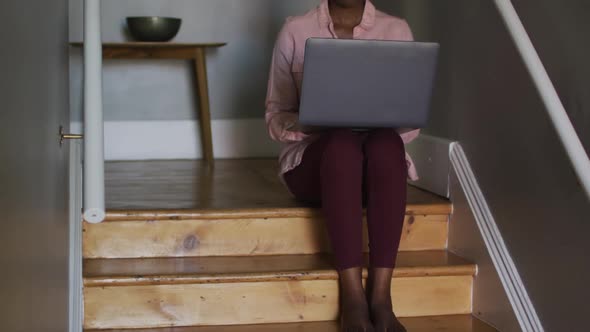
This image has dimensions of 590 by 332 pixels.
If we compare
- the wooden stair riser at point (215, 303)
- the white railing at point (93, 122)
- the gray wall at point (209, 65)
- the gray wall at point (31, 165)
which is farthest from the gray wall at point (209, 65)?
the white railing at point (93, 122)

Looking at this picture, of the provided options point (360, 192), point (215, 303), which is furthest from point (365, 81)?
point (215, 303)

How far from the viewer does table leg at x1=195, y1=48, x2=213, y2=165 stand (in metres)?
3.48

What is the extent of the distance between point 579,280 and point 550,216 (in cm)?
18

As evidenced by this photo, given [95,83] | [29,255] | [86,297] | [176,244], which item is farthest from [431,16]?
[29,255]

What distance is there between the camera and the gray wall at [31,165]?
0.85 m

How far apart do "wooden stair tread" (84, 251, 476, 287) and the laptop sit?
0.45 metres

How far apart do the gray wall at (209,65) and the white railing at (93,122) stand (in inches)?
97.7

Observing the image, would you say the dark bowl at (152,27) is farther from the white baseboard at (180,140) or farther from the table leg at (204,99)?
the white baseboard at (180,140)

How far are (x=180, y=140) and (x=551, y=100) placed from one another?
7.87 feet

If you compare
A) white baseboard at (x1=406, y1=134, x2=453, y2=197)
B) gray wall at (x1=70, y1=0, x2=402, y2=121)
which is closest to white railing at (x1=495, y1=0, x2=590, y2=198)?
white baseboard at (x1=406, y1=134, x2=453, y2=197)

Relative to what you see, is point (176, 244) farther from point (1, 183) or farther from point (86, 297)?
point (1, 183)

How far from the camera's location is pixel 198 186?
2803 mm

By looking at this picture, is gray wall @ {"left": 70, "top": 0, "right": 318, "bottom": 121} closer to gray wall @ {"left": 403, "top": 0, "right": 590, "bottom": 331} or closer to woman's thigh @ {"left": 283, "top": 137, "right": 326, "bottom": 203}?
gray wall @ {"left": 403, "top": 0, "right": 590, "bottom": 331}

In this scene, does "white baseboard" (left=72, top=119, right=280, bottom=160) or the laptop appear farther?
"white baseboard" (left=72, top=119, right=280, bottom=160)
